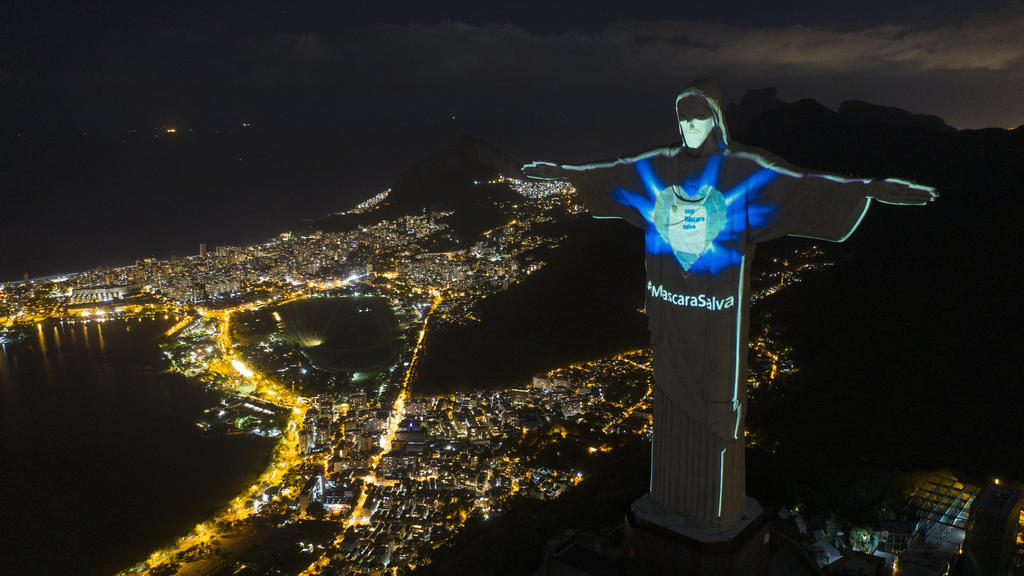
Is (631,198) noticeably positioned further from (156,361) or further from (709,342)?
(156,361)

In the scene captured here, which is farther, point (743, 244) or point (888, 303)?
point (888, 303)

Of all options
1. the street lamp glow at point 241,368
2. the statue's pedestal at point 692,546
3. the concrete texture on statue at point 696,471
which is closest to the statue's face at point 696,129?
the concrete texture on statue at point 696,471

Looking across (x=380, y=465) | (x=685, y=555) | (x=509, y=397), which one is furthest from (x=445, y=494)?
(x=685, y=555)

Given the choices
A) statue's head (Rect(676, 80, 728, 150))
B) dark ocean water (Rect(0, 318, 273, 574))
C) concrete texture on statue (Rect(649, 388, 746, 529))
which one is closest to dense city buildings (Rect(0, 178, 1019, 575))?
dark ocean water (Rect(0, 318, 273, 574))

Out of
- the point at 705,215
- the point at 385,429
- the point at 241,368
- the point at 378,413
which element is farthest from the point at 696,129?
the point at 241,368

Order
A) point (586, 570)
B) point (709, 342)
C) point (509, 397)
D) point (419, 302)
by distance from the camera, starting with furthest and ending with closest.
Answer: point (419, 302) < point (509, 397) < point (586, 570) < point (709, 342)

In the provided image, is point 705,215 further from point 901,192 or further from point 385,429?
point 385,429

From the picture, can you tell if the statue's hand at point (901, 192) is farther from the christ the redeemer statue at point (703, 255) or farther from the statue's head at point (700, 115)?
the statue's head at point (700, 115)
